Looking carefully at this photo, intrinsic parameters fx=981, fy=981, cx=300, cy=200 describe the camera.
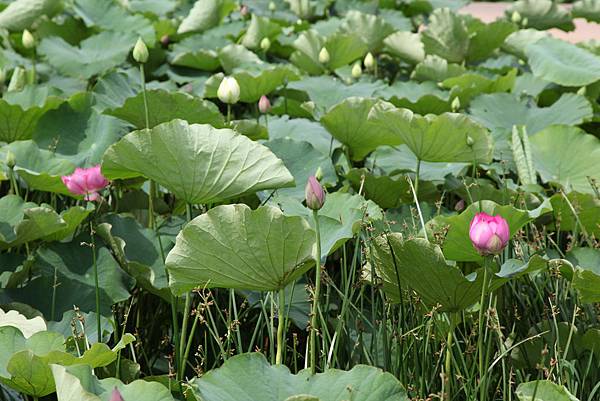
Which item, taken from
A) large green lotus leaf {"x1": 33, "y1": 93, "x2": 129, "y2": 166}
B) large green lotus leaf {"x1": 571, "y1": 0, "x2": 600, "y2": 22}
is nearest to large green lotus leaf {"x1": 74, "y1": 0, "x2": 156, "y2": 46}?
large green lotus leaf {"x1": 33, "y1": 93, "x2": 129, "y2": 166}

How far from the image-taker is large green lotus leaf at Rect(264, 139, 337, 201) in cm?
196

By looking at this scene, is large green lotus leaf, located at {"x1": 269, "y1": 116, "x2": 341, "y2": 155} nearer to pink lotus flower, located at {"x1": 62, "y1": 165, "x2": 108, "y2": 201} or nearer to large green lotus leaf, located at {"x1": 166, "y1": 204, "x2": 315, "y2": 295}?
pink lotus flower, located at {"x1": 62, "y1": 165, "x2": 108, "y2": 201}

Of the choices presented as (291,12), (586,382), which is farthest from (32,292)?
(291,12)

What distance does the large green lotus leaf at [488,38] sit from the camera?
120 inches

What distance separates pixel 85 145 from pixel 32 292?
0.59 m

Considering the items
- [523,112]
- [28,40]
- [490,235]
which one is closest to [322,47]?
[523,112]

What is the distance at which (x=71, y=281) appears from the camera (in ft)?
5.47

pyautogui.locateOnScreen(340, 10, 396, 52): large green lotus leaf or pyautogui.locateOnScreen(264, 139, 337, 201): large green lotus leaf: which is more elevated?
pyautogui.locateOnScreen(264, 139, 337, 201): large green lotus leaf

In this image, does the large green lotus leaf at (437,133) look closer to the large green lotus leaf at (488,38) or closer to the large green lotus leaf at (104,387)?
the large green lotus leaf at (104,387)

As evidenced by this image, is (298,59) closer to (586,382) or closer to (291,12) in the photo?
(291,12)

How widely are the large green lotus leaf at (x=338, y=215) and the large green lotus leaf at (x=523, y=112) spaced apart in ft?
2.64

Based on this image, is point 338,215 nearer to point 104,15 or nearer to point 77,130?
point 77,130

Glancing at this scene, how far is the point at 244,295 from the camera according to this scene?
5.41 feet

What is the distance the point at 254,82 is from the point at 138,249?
76 cm
